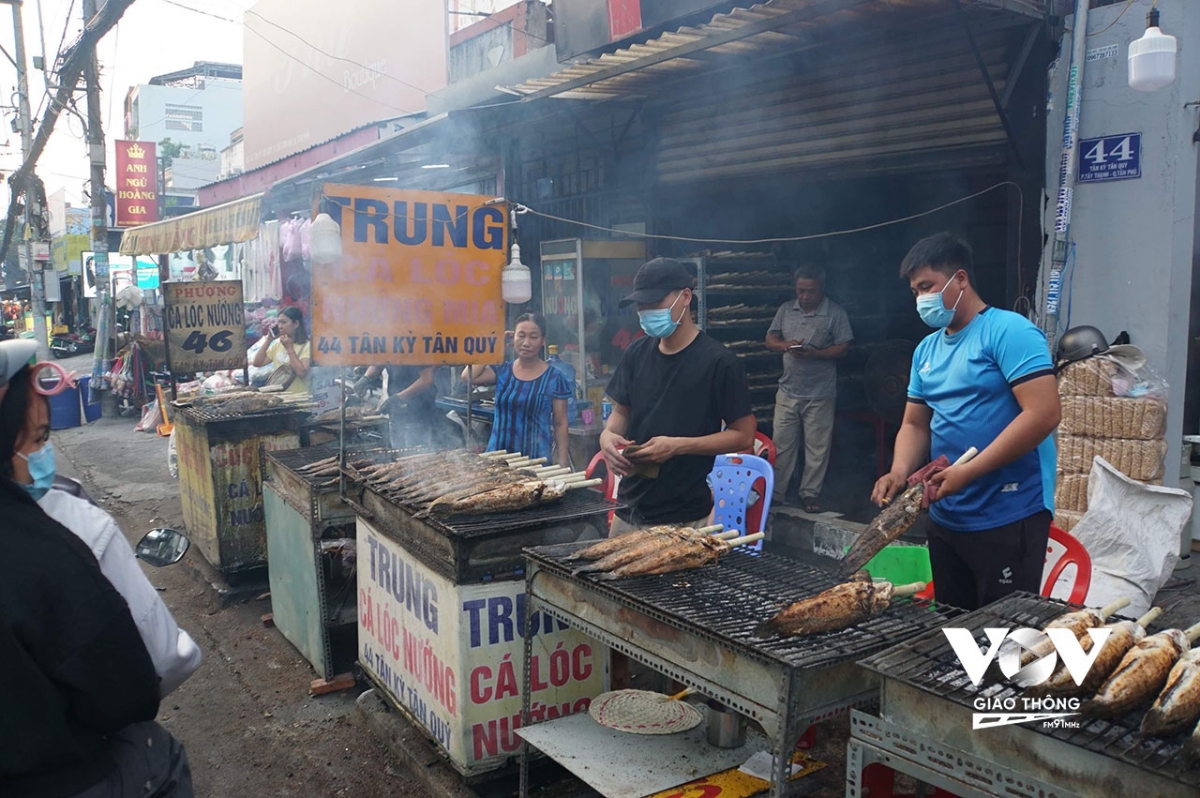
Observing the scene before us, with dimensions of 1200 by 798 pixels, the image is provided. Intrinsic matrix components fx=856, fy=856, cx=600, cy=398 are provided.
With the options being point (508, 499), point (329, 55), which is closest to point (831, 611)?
point (508, 499)

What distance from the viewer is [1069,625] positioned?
2.37 meters

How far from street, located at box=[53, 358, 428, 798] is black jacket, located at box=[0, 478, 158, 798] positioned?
248 cm

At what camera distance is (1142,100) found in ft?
19.2

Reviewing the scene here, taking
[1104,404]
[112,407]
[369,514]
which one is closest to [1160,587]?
[1104,404]

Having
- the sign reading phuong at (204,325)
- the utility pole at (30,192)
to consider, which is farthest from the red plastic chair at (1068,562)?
the utility pole at (30,192)

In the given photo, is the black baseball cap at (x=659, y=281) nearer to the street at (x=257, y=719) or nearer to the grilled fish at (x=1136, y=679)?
the grilled fish at (x=1136, y=679)

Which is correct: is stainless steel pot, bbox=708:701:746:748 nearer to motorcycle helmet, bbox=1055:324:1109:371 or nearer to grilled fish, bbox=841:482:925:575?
grilled fish, bbox=841:482:925:575

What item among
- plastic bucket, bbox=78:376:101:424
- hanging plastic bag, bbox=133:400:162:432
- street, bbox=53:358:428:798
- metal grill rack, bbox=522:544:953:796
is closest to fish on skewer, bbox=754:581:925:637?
metal grill rack, bbox=522:544:953:796

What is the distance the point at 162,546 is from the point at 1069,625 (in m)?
3.02

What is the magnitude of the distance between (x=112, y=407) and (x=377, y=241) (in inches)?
668

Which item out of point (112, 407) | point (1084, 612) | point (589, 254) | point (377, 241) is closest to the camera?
point (1084, 612)

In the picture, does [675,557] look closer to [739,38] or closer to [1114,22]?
[739,38]

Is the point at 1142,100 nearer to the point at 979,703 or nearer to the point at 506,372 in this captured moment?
the point at 506,372

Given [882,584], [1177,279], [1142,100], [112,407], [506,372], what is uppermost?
[1142,100]
